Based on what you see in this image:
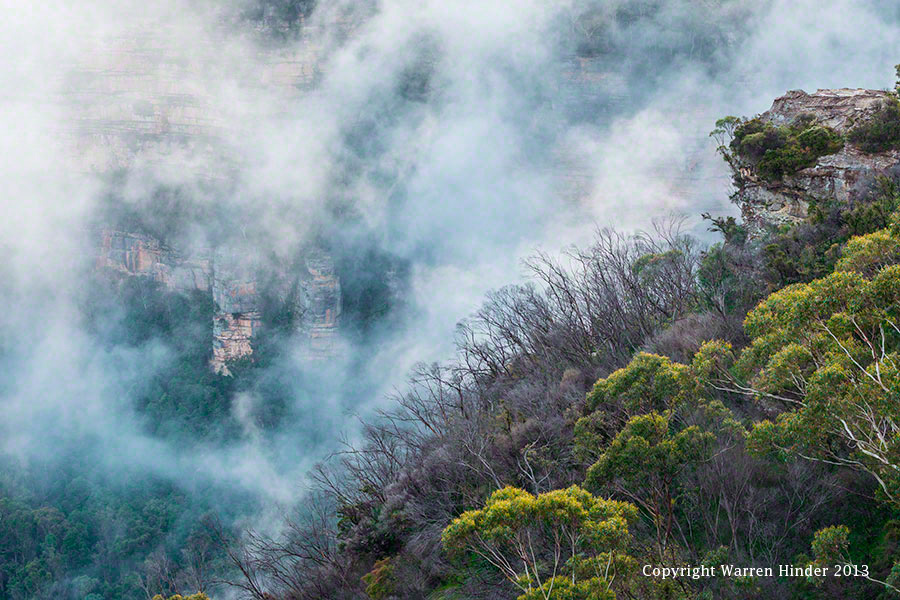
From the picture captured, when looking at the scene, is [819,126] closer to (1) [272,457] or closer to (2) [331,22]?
(1) [272,457]

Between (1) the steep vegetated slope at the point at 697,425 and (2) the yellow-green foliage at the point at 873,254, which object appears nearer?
(1) the steep vegetated slope at the point at 697,425

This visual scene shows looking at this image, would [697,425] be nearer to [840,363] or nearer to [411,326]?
[840,363]

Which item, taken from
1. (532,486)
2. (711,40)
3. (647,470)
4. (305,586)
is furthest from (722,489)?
(711,40)

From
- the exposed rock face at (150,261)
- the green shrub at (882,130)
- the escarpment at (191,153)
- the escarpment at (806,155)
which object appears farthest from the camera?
the exposed rock face at (150,261)

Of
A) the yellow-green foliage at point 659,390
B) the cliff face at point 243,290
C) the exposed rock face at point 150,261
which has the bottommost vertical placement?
the yellow-green foliage at point 659,390

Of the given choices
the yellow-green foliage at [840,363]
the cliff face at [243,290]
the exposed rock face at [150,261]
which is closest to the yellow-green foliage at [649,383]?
the yellow-green foliage at [840,363]

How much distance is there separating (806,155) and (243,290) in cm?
8699

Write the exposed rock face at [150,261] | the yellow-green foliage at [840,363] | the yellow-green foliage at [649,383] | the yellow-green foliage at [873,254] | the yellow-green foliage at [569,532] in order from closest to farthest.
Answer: the yellow-green foliage at [840,363] < the yellow-green foliage at [569,532] < the yellow-green foliage at [873,254] < the yellow-green foliage at [649,383] < the exposed rock face at [150,261]

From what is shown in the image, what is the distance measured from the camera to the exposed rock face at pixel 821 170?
2553cm

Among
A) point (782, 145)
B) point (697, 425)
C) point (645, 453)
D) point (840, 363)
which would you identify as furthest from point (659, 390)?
point (782, 145)

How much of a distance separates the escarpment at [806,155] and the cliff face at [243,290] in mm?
77734

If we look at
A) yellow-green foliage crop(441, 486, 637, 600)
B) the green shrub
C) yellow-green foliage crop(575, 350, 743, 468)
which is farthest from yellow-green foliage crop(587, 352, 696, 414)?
the green shrub

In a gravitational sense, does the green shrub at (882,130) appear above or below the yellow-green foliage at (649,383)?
above

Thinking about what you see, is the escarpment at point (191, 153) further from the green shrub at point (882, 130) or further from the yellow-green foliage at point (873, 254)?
the yellow-green foliage at point (873, 254)
